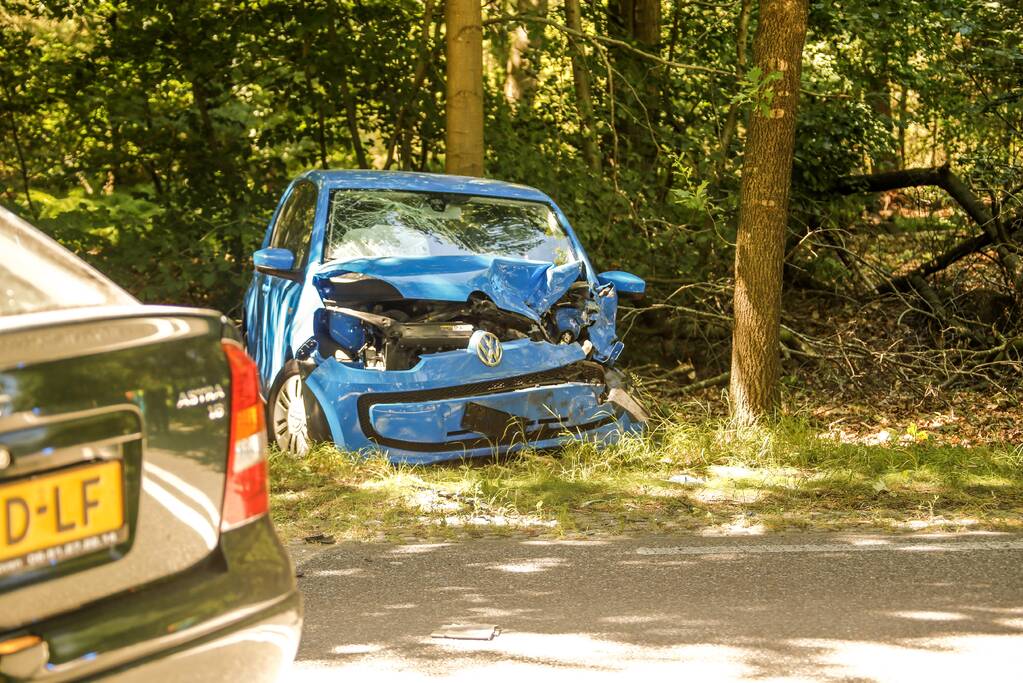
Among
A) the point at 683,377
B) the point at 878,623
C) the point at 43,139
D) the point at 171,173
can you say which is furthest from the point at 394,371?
the point at 43,139

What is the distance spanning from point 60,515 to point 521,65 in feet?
43.3

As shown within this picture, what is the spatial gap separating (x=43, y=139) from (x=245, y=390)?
13.7m

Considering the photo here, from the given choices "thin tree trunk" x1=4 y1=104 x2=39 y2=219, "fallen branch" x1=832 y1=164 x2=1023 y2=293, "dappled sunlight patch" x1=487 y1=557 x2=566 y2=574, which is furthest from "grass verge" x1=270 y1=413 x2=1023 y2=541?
"thin tree trunk" x1=4 y1=104 x2=39 y2=219

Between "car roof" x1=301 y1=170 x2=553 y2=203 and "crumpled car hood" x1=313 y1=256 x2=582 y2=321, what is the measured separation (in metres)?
0.99

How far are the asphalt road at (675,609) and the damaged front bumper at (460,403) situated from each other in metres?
1.27

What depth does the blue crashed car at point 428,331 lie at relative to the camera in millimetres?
6988

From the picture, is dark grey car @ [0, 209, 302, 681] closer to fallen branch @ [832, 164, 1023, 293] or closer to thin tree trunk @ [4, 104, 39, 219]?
fallen branch @ [832, 164, 1023, 293]

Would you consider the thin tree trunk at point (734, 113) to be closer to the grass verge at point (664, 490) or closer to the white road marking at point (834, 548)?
the grass verge at point (664, 490)

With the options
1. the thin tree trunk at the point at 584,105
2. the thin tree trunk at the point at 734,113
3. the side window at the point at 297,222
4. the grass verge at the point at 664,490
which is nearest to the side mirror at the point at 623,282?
the grass verge at the point at 664,490

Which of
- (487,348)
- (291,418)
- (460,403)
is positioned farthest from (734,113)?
(291,418)

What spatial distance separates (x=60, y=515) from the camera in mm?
2400

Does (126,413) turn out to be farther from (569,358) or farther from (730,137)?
(730,137)

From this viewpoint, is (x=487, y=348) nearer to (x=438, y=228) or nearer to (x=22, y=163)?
(x=438, y=228)

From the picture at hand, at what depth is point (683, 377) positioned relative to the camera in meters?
12.0
